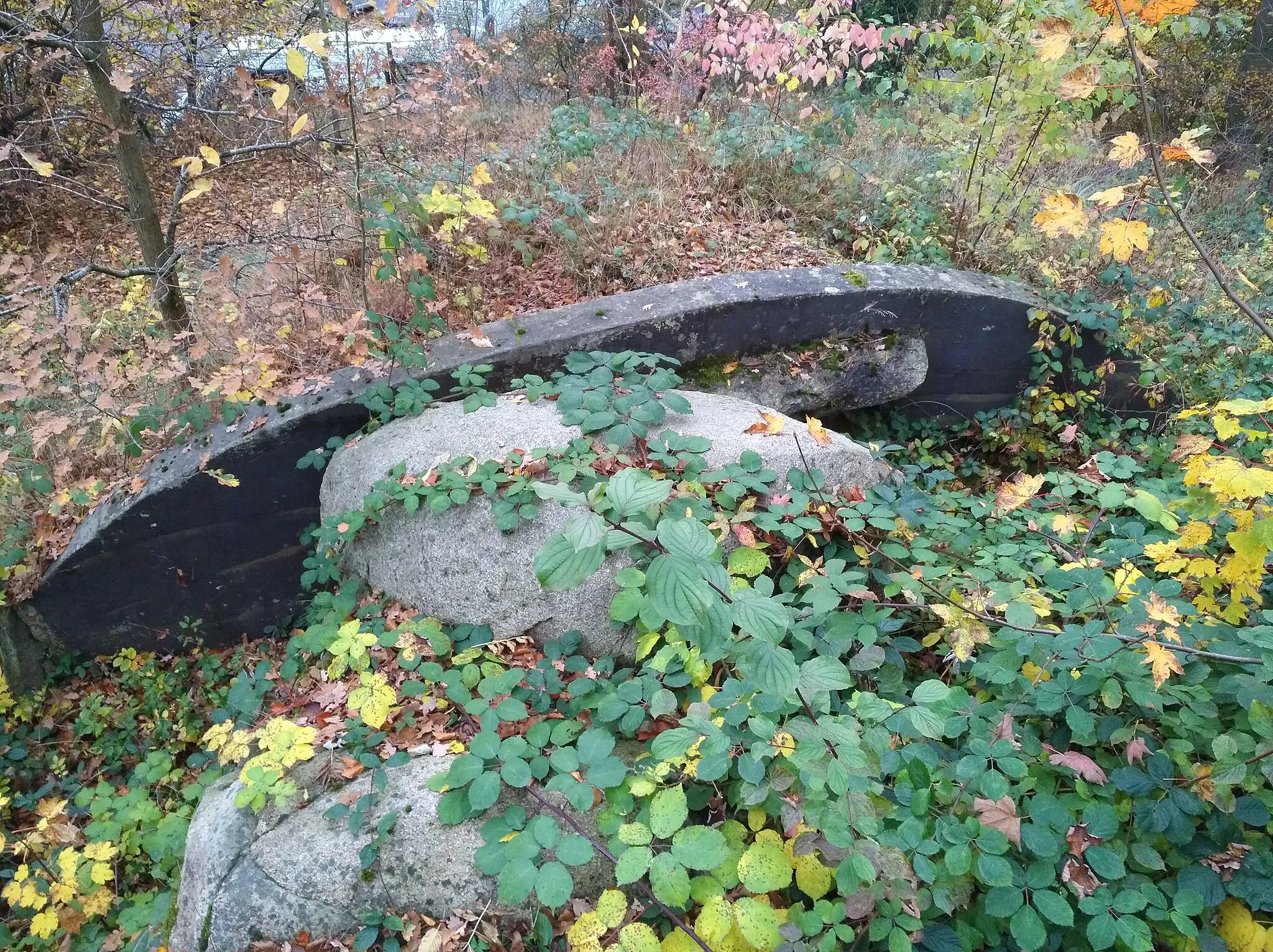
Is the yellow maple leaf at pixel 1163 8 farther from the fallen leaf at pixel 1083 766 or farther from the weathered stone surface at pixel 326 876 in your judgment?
the weathered stone surface at pixel 326 876

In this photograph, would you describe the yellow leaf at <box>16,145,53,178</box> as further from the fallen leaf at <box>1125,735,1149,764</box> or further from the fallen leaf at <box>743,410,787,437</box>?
the fallen leaf at <box>1125,735,1149,764</box>

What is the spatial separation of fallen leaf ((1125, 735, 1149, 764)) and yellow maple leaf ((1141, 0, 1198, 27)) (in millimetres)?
1942

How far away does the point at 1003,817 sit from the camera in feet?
5.45

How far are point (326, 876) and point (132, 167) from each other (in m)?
4.10

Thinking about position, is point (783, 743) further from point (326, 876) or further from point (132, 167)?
point (132, 167)

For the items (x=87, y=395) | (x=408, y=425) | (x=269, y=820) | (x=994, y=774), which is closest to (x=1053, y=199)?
(x=994, y=774)

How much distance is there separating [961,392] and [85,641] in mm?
5977

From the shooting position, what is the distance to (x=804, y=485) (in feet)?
9.48

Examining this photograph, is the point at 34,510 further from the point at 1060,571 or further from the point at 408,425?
the point at 1060,571

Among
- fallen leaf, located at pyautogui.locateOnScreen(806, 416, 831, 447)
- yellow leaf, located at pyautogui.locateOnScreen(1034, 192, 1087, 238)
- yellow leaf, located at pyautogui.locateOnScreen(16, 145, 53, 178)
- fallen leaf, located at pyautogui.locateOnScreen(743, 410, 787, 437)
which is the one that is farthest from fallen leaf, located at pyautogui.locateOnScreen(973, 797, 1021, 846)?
yellow leaf, located at pyautogui.locateOnScreen(16, 145, 53, 178)

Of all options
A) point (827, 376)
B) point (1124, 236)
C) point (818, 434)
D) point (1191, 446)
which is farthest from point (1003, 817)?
point (827, 376)

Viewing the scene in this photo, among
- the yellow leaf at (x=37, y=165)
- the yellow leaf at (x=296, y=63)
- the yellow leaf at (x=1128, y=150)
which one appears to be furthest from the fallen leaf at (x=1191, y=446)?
the yellow leaf at (x=37, y=165)

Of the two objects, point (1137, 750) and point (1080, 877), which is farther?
point (1137, 750)

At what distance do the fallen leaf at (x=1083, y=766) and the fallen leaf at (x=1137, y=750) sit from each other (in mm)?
82
